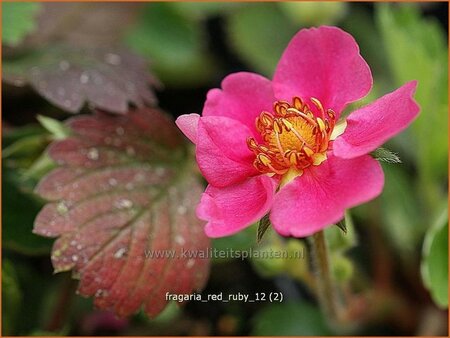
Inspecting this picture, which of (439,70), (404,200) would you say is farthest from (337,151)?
(404,200)

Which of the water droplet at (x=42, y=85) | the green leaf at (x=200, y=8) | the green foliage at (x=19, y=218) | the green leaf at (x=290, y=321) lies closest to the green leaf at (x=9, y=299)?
the green foliage at (x=19, y=218)

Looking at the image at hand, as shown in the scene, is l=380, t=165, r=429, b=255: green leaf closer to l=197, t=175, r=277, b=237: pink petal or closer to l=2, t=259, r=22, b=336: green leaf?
l=197, t=175, r=277, b=237: pink petal

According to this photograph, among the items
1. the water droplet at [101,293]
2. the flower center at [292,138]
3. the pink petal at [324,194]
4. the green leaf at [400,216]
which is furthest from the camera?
the green leaf at [400,216]

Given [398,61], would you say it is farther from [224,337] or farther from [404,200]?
[224,337]

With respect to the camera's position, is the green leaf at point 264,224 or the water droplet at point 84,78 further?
the water droplet at point 84,78

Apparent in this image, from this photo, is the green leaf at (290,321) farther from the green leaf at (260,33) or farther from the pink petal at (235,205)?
the green leaf at (260,33)

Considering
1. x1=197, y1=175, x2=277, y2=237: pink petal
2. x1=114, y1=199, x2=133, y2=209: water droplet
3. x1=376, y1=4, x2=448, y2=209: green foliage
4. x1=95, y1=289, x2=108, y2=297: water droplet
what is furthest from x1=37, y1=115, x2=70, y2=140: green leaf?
x1=376, y1=4, x2=448, y2=209: green foliage

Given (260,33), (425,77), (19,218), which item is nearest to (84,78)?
(19,218)
